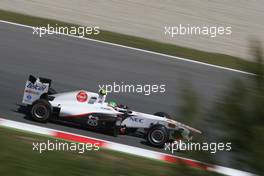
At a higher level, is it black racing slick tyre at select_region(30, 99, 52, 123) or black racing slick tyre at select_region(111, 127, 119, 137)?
black racing slick tyre at select_region(30, 99, 52, 123)

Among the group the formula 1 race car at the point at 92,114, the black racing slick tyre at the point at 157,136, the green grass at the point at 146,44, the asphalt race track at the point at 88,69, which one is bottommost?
the black racing slick tyre at the point at 157,136

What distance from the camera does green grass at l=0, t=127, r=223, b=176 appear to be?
6133 millimetres

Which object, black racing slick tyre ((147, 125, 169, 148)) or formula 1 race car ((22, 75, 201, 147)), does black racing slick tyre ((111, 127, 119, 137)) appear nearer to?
formula 1 race car ((22, 75, 201, 147))

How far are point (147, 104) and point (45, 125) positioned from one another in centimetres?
215

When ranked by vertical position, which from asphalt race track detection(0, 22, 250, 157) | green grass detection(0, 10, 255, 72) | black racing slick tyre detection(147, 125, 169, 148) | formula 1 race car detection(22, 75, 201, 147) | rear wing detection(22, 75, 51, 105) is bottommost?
black racing slick tyre detection(147, 125, 169, 148)

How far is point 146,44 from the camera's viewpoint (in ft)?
45.9

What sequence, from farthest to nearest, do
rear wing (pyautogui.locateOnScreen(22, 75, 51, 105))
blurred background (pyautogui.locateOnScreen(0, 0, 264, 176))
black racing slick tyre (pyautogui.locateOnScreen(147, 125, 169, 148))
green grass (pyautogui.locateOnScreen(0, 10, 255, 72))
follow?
green grass (pyautogui.locateOnScreen(0, 10, 255, 72)) < rear wing (pyautogui.locateOnScreen(22, 75, 51, 105)) < black racing slick tyre (pyautogui.locateOnScreen(147, 125, 169, 148)) < blurred background (pyautogui.locateOnScreen(0, 0, 264, 176))

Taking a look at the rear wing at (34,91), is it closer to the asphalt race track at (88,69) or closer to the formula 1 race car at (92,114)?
the formula 1 race car at (92,114)

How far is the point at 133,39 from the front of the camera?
14.2 meters

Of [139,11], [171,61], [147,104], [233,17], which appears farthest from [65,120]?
[233,17]

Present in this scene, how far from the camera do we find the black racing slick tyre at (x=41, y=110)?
9.42 meters

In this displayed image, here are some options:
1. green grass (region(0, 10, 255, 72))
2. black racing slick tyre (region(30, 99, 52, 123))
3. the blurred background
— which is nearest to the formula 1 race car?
black racing slick tyre (region(30, 99, 52, 123))

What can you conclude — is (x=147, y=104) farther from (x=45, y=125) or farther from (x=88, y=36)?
(x=88, y=36)

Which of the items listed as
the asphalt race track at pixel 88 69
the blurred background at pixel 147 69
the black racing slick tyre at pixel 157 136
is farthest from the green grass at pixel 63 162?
the asphalt race track at pixel 88 69
